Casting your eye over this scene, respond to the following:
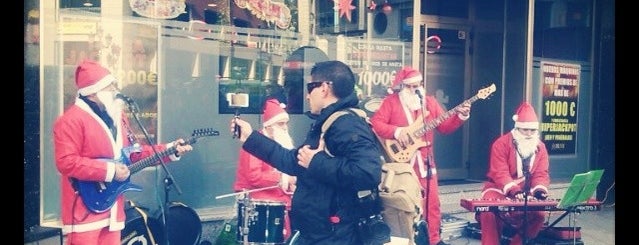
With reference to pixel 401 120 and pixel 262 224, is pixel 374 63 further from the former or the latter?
pixel 262 224

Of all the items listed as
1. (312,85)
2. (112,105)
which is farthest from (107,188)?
(312,85)

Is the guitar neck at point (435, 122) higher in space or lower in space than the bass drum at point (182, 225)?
higher

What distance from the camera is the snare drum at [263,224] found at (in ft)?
16.3

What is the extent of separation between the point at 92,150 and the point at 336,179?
5.22 ft

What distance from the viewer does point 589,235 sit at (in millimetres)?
6188

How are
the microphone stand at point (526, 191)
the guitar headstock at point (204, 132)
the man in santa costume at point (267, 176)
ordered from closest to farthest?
the guitar headstock at point (204, 132)
the man in santa costume at point (267, 176)
the microphone stand at point (526, 191)

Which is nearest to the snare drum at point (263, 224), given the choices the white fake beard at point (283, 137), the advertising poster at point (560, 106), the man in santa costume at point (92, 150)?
the white fake beard at point (283, 137)

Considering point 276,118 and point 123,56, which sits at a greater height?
point 123,56

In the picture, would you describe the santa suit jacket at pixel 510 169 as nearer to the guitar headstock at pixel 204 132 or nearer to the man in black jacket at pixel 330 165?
the man in black jacket at pixel 330 165

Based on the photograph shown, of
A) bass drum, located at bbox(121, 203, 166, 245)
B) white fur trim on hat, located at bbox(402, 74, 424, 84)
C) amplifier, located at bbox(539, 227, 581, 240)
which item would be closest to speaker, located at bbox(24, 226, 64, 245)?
bass drum, located at bbox(121, 203, 166, 245)

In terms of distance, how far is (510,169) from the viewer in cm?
602

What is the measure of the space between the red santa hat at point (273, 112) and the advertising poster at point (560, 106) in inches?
89.4
